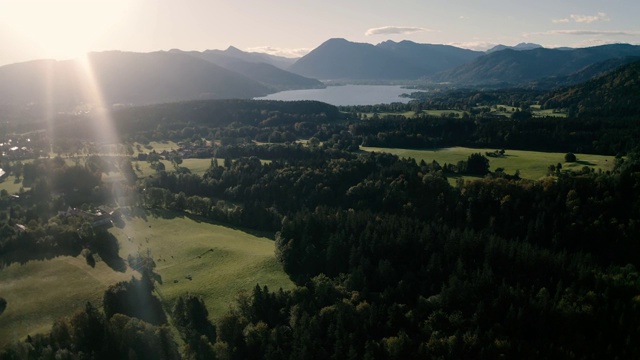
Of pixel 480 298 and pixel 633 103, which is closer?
pixel 480 298

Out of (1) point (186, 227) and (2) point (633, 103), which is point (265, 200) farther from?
(2) point (633, 103)

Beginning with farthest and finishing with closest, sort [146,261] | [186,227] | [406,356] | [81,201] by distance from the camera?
[81,201] < [186,227] < [146,261] < [406,356]

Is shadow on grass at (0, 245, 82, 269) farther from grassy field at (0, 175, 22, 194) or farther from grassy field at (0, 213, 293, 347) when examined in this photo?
grassy field at (0, 175, 22, 194)

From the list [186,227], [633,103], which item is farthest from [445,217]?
[633,103]

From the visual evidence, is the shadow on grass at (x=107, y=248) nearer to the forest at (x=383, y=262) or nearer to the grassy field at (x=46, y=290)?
the forest at (x=383, y=262)

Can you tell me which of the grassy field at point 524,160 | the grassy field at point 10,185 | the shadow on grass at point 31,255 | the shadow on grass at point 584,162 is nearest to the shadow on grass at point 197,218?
the shadow on grass at point 31,255

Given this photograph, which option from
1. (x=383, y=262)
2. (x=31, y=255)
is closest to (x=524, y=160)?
(x=383, y=262)

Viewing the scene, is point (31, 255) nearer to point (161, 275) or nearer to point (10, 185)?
point (161, 275)
